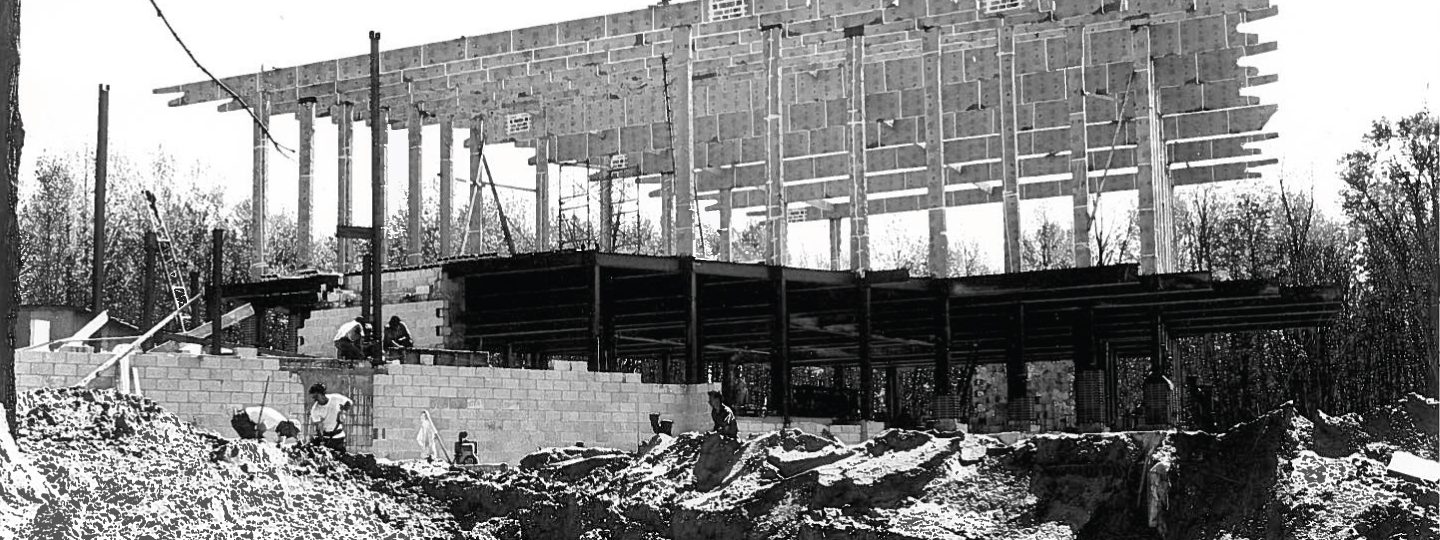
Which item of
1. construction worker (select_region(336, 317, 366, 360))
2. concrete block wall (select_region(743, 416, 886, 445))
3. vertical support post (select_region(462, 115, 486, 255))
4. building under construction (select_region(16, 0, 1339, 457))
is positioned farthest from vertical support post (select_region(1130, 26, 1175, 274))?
vertical support post (select_region(462, 115, 486, 255))

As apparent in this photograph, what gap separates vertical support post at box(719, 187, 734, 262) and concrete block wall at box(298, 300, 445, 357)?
11385 mm

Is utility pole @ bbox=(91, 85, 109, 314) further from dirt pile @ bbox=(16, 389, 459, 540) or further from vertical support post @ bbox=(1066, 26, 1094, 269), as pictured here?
vertical support post @ bbox=(1066, 26, 1094, 269)

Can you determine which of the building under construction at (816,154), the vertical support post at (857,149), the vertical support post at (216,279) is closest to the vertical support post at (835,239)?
the building under construction at (816,154)

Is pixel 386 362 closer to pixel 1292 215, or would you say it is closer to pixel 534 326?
pixel 534 326

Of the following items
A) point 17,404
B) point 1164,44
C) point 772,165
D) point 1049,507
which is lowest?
point 1049,507

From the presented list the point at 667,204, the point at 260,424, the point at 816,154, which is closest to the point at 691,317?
the point at 260,424

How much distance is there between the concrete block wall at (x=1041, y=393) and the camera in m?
46.0

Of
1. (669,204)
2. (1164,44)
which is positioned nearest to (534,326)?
(669,204)

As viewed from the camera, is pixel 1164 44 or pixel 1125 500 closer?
pixel 1125 500

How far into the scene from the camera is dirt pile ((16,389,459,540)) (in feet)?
44.6

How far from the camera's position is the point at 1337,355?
4606 cm

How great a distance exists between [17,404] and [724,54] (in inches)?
731

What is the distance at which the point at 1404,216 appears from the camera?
43156 millimetres

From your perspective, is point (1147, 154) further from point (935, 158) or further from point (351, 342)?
point (351, 342)
